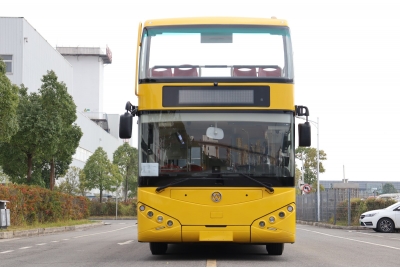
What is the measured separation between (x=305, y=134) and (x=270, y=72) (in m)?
1.23

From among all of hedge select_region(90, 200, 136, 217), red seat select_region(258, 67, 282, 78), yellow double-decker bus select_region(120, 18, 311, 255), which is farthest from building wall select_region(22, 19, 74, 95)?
red seat select_region(258, 67, 282, 78)

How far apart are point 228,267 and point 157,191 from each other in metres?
1.99

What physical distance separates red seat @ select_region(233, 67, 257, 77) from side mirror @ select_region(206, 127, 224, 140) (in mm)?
984

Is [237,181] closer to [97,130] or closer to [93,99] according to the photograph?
[97,130]

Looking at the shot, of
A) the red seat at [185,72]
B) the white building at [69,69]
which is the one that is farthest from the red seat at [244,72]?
the white building at [69,69]

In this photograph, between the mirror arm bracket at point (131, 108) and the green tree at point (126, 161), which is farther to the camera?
the green tree at point (126, 161)

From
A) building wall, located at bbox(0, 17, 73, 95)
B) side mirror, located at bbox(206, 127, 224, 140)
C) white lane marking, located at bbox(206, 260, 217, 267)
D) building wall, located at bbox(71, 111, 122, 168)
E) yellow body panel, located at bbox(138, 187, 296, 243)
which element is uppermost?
building wall, located at bbox(0, 17, 73, 95)

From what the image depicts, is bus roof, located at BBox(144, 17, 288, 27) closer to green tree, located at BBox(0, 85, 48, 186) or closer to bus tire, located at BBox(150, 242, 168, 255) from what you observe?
bus tire, located at BBox(150, 242, 168, 255)

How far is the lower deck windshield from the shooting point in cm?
1174

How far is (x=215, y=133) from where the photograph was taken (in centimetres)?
1188

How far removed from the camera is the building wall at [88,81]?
10006 cm

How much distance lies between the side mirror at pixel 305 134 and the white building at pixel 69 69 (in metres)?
39.0

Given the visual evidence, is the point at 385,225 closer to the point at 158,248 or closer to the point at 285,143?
the point at 158,248

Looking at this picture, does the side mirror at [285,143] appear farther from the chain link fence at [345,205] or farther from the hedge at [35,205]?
the chain link fence at [345,205]
